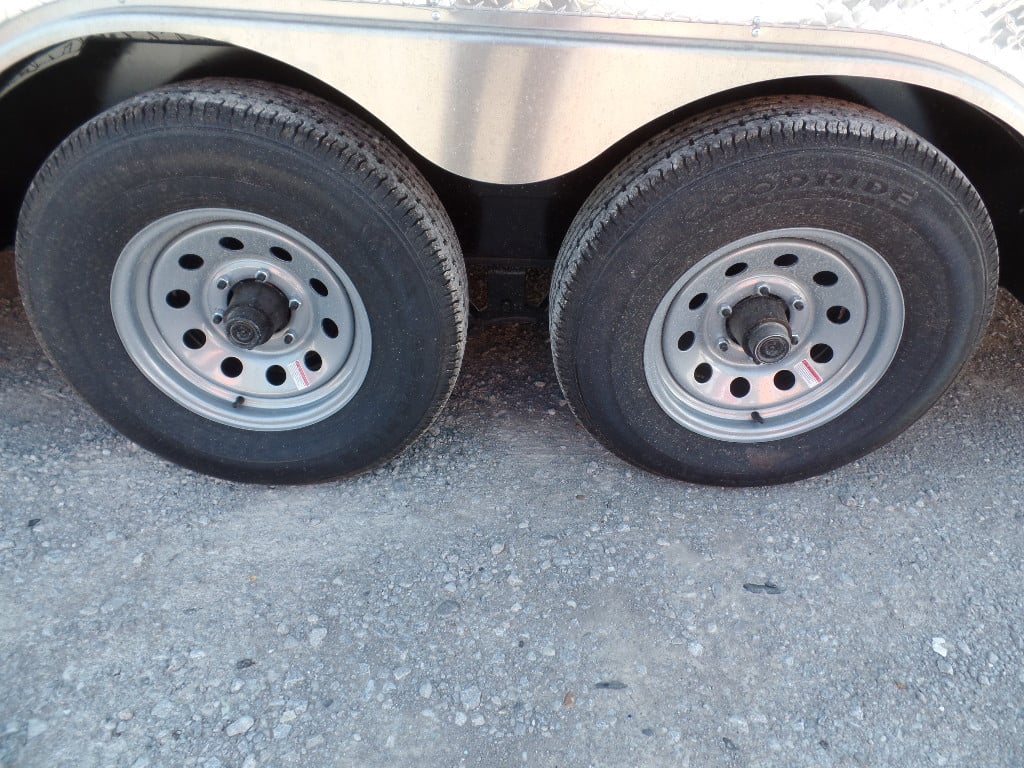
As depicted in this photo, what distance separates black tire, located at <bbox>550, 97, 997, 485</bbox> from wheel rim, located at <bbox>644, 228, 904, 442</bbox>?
0.5 inches

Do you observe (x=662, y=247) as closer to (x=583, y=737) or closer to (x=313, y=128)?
(x=313, y=128)

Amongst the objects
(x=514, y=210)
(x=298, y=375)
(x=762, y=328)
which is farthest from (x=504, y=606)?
(x=514, y=210)

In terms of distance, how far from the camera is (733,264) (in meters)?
2.12

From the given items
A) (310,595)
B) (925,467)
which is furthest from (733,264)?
(310,595)

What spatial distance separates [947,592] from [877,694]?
0.46 metres

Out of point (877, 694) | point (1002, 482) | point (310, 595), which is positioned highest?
point (1002, 482)

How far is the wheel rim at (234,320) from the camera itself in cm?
208

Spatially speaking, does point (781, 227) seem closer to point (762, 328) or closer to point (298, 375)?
point (762, 328)

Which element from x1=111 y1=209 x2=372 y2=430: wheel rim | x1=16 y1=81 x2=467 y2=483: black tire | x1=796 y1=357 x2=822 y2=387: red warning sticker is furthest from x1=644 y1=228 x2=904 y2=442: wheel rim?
x1=111 y1=209 x2=372 y2=430: wheel rim

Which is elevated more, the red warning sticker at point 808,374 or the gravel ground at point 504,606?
the red warning sticker at point 808,374

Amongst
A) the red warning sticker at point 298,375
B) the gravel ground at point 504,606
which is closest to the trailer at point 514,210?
the red warning sticker at point 298,375

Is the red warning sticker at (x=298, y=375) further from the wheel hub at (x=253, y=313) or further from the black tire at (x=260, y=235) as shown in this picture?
the wheel hub at (x=253, y=313)

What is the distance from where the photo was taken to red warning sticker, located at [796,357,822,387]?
2.33 metres

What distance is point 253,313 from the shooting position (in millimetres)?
2117
